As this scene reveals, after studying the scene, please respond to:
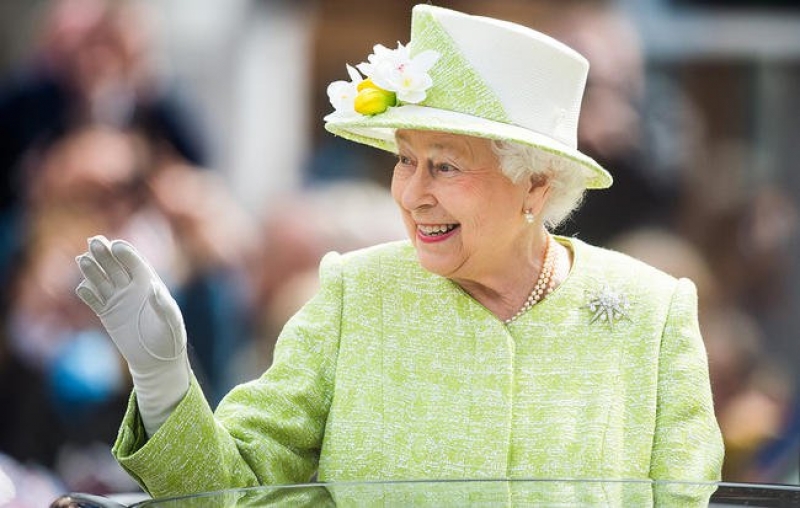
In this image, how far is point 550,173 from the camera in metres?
3.07

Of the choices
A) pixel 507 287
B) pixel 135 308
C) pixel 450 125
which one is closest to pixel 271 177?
pixel 507 287

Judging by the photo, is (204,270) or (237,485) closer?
(237,485)

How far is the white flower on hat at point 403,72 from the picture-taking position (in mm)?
2920

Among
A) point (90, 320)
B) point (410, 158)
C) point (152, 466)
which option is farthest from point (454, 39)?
point (90, 320)

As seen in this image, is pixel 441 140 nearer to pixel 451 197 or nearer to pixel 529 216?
pixel 451 197

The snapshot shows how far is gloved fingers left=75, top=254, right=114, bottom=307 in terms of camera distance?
262 centimetres

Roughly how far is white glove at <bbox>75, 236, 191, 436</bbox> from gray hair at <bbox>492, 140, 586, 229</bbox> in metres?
0.71

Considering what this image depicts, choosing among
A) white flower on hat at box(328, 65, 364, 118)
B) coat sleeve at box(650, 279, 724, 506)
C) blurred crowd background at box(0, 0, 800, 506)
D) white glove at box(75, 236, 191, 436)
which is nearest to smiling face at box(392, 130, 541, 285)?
white flower on hat at box(328, 65, 364, 118)

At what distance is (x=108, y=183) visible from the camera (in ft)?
16.8

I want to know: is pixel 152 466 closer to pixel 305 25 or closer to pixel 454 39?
pixel 454 39

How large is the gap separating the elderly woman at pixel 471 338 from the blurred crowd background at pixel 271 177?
1709 millimetres

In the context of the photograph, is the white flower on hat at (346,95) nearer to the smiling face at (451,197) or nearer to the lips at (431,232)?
the smiling face at (451,197)

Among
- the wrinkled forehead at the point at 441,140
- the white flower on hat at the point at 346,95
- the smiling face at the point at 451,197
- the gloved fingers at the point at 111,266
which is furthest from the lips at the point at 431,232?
the gloved fingers at the point at 111,266

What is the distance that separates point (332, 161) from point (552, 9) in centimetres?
96
